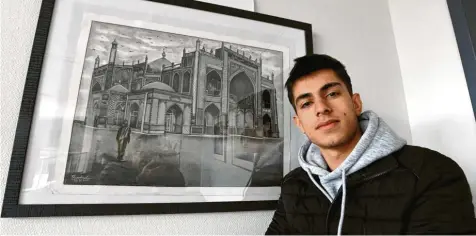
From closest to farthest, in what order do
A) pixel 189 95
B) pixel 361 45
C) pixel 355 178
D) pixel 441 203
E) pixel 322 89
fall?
1. pixel 441 203
2. pixel 355 178
3. pixel 322 89
4. pixel 189 95
5. pixel 361 45

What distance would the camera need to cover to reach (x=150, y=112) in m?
0.83

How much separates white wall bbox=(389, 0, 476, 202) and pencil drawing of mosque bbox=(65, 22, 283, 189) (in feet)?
1.94

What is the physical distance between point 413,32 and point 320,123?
29.4 inches

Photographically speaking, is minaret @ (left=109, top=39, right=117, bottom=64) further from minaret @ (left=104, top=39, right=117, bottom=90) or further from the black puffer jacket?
the black puffer jacket

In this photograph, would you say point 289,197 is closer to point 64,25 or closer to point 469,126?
point 469,126

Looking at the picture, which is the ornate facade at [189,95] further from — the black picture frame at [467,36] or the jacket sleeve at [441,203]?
the black picture frame at [467,36]

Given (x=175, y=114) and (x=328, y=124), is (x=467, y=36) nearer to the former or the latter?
(x=328, y=124)

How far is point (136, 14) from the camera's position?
87cm

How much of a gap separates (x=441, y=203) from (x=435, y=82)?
0.63m

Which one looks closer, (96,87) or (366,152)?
(366,152)

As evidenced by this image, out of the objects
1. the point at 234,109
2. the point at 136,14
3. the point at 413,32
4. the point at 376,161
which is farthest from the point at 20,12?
the point at 413,32

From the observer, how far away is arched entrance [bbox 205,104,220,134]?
0.87m

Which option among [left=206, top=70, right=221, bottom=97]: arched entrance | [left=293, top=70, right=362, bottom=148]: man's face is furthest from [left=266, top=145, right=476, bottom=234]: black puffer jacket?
[left=206, top=70, right=221, bottom=97]: arched entrance

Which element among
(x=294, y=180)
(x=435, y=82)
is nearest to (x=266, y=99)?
(x=294, y=180)
